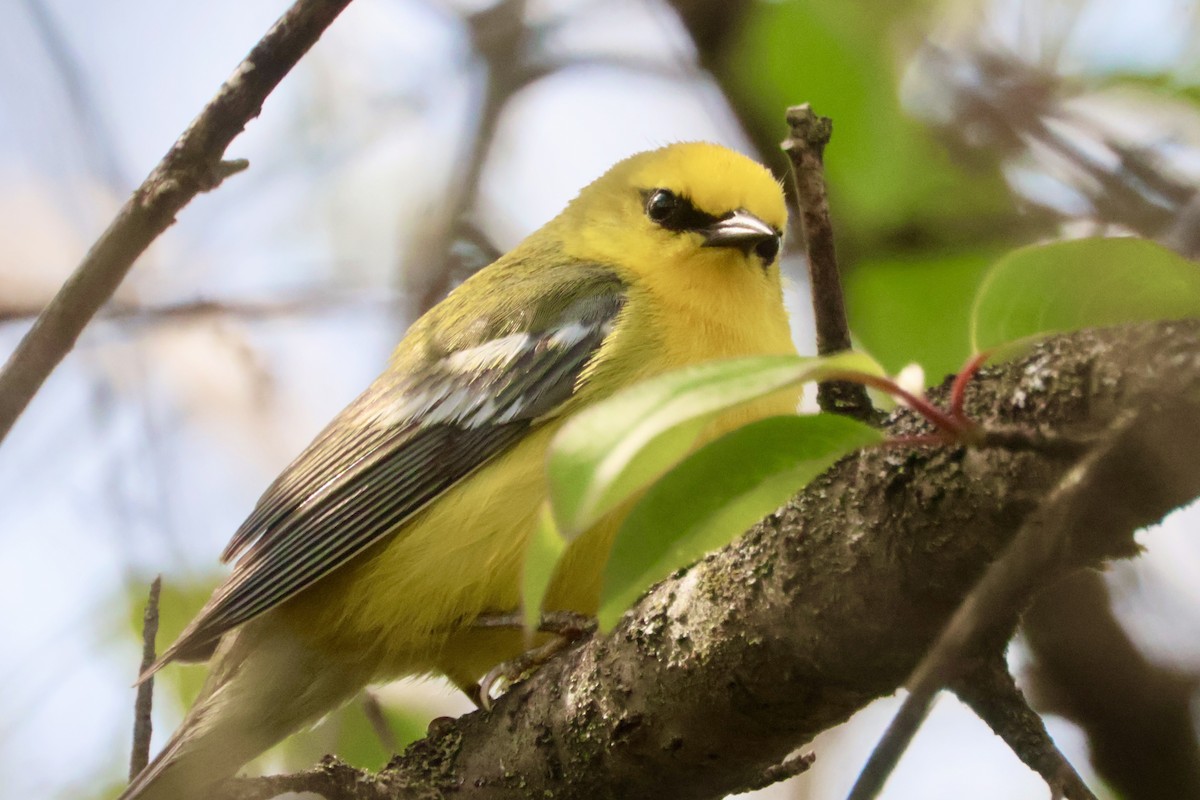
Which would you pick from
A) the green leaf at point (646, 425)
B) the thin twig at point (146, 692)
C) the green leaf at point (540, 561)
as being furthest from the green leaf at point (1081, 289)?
the thin twig at point (146, 692)

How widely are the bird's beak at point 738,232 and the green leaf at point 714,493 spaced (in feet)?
7.87

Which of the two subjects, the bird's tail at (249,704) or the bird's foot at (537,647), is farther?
the bird's tail at (249,704)

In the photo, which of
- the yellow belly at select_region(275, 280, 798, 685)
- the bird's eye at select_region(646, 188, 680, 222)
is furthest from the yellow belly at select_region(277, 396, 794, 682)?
the bird's eye at select_region(646, 188, 680, 222)

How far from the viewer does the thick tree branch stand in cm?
144

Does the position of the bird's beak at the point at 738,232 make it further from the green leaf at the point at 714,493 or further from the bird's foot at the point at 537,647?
the green leaf at the point at 714,493

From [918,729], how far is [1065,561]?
529 mm

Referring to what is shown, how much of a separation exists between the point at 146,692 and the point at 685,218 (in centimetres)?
224

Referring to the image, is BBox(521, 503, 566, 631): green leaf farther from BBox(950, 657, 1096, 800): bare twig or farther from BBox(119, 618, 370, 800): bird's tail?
BBox(119, 618, 370, 800): bird's tail

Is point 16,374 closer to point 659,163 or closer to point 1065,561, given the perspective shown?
point 1065,561

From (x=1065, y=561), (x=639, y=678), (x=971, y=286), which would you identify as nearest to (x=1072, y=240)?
(x=1065, y=561)

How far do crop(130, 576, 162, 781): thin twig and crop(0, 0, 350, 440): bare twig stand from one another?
77cm

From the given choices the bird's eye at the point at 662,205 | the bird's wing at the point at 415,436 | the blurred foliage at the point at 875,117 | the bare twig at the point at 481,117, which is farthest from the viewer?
the bare twig at the point at 481,117

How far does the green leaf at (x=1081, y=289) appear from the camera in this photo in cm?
128

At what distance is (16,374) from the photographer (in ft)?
7.63
